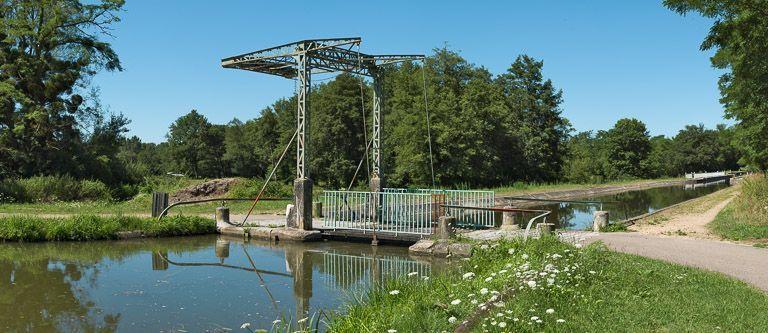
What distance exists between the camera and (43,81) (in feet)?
113

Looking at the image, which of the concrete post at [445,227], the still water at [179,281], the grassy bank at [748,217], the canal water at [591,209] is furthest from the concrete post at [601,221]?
the still water at [179,281]

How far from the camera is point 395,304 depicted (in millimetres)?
6816

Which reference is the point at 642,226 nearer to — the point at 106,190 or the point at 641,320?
the point at 641,320

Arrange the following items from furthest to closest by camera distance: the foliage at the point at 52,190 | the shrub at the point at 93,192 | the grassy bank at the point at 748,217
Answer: the shrub at the point at 93,192, the foliage at the point at 52,190, the grassy bank at the point at 748,217

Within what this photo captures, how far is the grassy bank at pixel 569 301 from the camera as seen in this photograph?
5.55 m

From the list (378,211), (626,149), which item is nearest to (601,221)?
(378,211)

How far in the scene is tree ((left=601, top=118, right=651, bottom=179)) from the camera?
3095 inches

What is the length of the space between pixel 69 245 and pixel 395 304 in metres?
12.9

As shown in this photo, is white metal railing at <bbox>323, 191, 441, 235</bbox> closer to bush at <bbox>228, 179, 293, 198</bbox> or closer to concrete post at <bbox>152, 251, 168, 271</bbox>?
concrete post at <bbox>152, 251, 168, 271</bbox>

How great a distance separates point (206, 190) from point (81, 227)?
1596 cm

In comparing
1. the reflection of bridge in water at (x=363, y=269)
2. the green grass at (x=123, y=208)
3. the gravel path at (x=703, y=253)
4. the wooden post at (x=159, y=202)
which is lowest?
the reflection of bridge in water at (x=363, y=269)

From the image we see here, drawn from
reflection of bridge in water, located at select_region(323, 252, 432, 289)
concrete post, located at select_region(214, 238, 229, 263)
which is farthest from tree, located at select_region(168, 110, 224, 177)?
reflection of bridge in water, located at select_region(323, 252, 432, 289)

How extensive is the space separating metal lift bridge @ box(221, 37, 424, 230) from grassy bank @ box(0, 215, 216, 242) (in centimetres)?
422

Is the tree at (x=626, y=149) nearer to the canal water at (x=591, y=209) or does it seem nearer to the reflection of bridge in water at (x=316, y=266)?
the canal water at (x=591, y=209)
